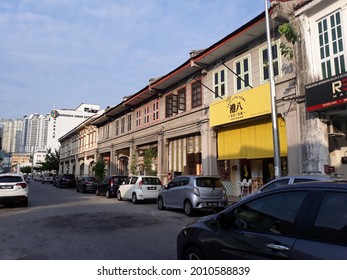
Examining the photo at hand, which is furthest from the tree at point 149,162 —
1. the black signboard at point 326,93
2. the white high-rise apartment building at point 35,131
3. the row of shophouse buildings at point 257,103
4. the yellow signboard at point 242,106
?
the white high-rise apartment building at point 35,131

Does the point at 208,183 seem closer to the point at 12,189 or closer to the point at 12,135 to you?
the point at 12,189

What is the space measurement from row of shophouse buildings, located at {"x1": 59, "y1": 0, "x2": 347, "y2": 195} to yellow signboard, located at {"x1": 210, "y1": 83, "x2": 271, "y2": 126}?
52 millimetres

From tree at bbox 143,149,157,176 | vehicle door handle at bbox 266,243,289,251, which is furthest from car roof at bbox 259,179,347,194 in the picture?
tree at bbox 143,149,157,176

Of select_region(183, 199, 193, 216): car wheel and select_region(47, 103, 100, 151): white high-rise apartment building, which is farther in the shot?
select_region(47, 103, 100, 151): white high-rise apartment building

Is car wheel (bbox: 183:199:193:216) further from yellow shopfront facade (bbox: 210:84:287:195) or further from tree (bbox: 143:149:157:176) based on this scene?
tree (bbox: 143:149:157:176)

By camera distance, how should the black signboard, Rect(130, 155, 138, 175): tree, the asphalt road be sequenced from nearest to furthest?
the asphalt road → the black signboard → Rect(130, 155, 138, 175): tree

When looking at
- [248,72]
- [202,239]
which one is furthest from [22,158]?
[202,239]

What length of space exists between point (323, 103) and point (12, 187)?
1410 cm

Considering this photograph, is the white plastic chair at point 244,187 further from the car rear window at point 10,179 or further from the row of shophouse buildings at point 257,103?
the car rear window at point 10,179

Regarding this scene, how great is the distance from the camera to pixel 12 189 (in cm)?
1460

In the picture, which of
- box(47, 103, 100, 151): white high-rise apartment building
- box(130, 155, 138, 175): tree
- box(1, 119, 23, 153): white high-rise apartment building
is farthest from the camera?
box(1, 119, 23, 153): white high-rise apartment building

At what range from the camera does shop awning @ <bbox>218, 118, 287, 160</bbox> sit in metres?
14.7

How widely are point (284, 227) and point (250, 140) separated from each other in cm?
1349
